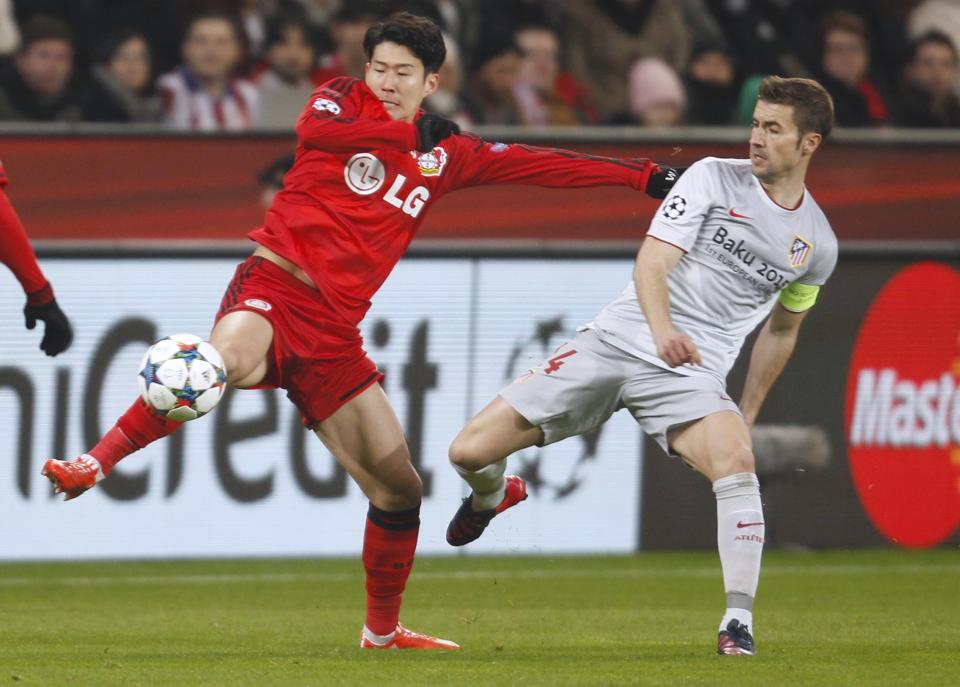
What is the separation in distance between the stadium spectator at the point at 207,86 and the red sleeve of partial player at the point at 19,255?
13.4ft

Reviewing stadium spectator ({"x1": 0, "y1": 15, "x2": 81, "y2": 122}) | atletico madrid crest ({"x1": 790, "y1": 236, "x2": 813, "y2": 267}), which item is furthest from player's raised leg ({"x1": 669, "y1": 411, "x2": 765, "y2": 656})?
stadium spectator ({"x1": 0, "y1": 15, "x2": 81, "y2": 122})

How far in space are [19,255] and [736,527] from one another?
2.78 m

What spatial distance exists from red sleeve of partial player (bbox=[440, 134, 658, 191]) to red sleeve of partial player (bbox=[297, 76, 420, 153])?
1.37ft

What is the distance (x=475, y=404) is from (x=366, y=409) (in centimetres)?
366

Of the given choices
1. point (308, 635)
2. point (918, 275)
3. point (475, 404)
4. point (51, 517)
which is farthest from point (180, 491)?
point (918, 275)

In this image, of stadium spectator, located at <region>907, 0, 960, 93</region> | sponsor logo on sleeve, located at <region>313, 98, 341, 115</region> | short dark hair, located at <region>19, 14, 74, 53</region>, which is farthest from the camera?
stadium spectator, located at <region>907, 0, 960, 93</region>

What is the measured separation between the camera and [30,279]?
7.09 metres

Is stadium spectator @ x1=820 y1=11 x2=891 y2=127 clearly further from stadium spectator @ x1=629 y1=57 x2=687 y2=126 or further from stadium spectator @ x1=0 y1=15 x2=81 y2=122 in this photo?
stadium spectator @ x1=0 y1=15 x2=81 y2=122

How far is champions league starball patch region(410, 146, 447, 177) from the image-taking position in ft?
22.2

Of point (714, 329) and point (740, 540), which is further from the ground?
point (714, 329)

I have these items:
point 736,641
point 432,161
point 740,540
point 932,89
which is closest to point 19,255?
point 432,161

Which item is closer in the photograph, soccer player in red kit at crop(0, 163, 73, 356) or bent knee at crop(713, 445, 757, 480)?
bent knee at crop(713, 445, 757, 480)

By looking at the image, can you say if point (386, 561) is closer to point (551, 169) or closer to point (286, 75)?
point (551, 169)

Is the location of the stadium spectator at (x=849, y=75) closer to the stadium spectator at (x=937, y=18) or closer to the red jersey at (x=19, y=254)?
the stadium spectator at (x=937, y=18)
